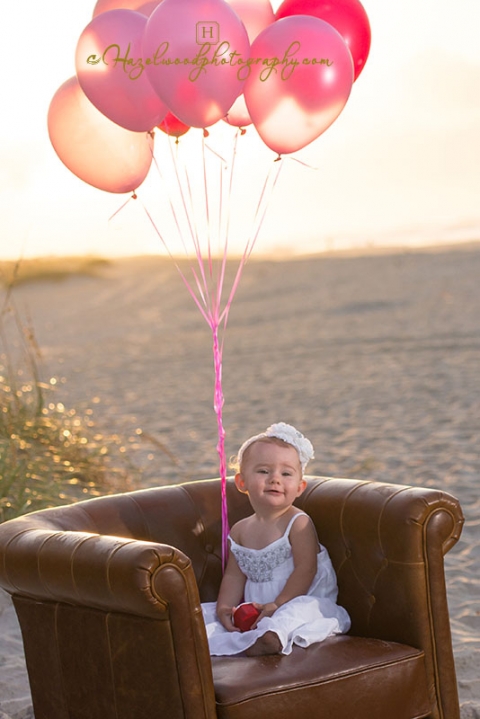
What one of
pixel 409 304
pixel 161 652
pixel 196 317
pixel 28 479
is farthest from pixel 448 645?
pixel 196 317

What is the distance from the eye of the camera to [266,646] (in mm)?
2848

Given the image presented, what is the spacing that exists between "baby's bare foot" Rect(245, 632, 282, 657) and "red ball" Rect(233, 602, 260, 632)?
0.41ft

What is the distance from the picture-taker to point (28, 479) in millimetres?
5555

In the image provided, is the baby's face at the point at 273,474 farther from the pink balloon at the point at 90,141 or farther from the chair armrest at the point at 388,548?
the pink balloon at the point at 90,141

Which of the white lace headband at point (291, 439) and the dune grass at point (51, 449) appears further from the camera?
the dune grass at point (51, 449)

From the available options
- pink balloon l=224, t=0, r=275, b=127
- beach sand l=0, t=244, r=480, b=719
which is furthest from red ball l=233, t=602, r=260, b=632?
pink balloon l=224, t=0, r=275, b=127

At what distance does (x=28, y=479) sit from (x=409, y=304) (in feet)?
51.3

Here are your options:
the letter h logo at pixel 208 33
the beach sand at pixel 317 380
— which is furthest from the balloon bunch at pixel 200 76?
the beach sand at pixel 317 380

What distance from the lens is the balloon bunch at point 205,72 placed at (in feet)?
10.1

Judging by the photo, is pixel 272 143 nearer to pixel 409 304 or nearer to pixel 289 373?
pixel 289 373

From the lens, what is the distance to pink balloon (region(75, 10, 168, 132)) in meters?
3.19

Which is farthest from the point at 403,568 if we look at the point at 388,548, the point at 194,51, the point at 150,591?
the point at 194,51

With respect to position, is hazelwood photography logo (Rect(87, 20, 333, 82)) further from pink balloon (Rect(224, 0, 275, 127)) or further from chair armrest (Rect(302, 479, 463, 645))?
chair armrest (Rect(302, 479, 463, 645))

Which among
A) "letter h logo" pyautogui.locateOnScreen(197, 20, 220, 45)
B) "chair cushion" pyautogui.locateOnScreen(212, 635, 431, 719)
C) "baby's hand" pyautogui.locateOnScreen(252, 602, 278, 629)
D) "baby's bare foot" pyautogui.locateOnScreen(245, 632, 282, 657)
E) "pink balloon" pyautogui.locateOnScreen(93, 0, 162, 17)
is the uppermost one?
"pink balloon" pyautogui.locateOnScreen(93, 0, 162, 17)
